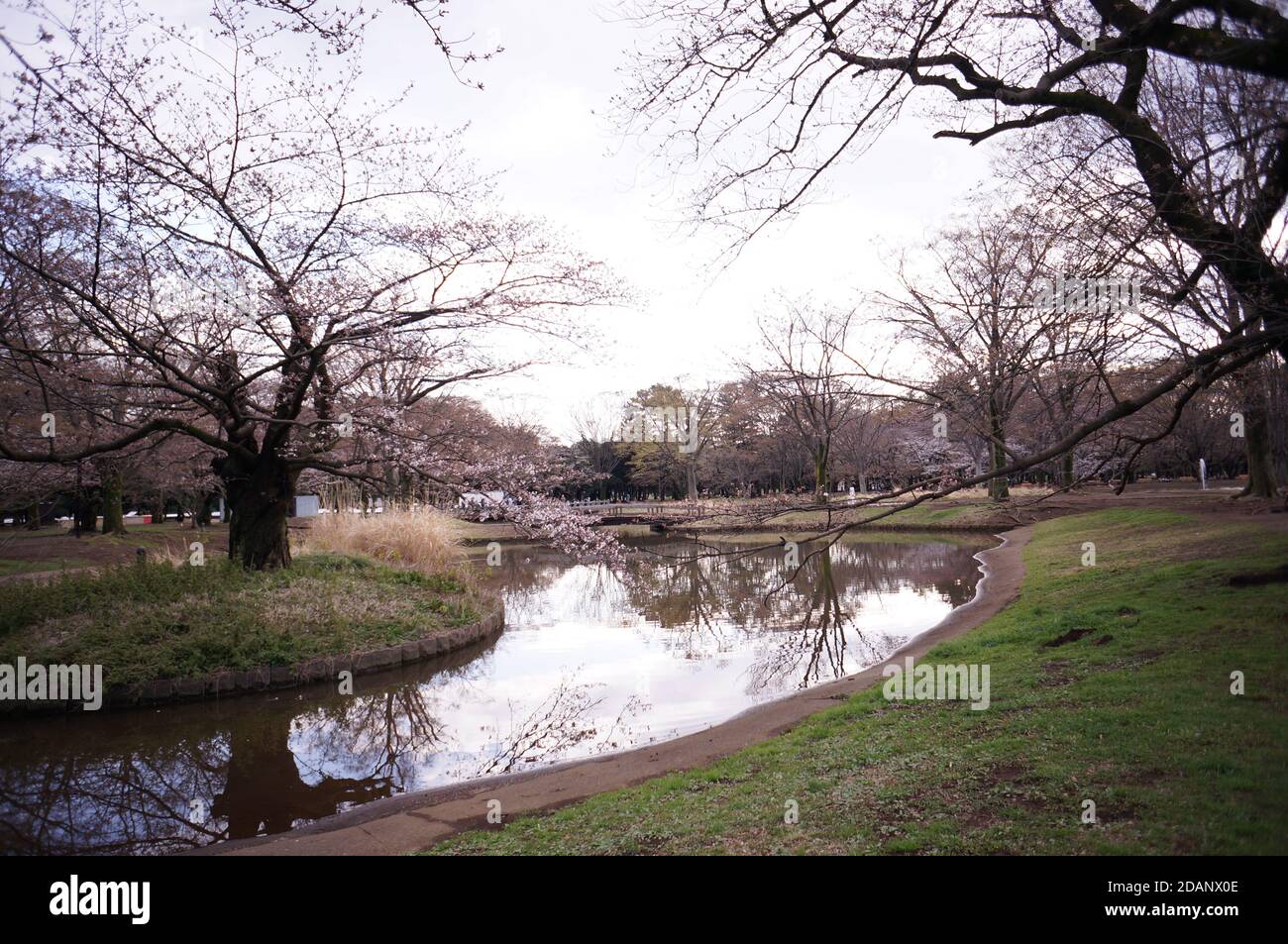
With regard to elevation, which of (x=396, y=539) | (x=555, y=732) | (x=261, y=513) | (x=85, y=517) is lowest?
(x=555, y=732)

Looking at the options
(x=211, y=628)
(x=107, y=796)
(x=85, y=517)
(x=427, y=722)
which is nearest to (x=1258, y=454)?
(x=427, y=722)

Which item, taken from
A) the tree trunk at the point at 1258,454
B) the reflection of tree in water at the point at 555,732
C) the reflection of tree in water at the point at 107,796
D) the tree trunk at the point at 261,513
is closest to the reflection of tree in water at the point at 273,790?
the reflection of tree in water at the point at 107,796

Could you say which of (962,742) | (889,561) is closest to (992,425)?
(962,742)

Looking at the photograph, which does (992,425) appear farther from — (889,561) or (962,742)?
(889,561)

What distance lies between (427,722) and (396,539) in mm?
9581

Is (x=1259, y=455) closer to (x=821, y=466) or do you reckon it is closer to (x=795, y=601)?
(x=795, y=601)

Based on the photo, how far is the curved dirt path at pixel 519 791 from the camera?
588 cm

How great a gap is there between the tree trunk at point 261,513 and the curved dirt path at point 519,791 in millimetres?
7991

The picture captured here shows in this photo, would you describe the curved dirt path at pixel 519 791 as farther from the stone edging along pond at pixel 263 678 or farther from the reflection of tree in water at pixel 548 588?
the reflection of tree in water at pixel 548 588

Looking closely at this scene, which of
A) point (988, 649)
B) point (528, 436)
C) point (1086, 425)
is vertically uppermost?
point (528, 436)

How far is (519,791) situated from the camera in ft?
22.9
